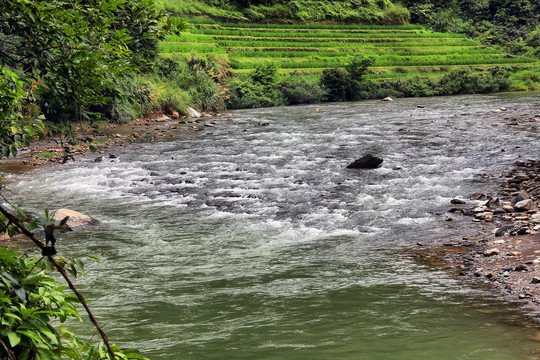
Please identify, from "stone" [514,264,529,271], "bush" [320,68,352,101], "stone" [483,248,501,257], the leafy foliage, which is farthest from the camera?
"bush" [320,68,352,101]

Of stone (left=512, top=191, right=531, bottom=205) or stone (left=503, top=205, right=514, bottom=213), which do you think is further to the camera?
stone (left=512, top=191, right=531, bottom=205)

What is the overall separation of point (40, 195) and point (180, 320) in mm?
7700

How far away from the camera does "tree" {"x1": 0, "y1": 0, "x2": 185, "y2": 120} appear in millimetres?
2836

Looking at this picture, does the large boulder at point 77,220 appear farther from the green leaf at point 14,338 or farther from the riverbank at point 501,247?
the green leaf at point 14,338

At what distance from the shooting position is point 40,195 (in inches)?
456

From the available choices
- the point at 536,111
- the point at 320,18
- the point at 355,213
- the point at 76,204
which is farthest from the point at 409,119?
the point at 320,18

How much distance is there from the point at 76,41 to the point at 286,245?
17.6ft

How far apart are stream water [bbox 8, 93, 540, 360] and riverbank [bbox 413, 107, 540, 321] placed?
268 millimetres

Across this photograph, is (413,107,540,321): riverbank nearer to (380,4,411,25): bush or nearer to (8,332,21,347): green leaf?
(8,332,21,347): green leaf

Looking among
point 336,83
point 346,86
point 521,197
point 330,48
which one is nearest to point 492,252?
point 521,197

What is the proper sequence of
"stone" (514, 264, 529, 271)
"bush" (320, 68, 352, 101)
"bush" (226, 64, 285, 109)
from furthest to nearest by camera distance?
"bush" (320, 68, 352, 101) → "bush" (226, 64, 285, 109) → "stone" (514, 264, 529, 271)

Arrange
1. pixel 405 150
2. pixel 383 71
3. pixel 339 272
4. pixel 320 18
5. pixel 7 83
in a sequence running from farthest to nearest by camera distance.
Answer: pixel 320 18
pixel 383 71
pixel 405 150
pixel 339 272
pixel 7 83

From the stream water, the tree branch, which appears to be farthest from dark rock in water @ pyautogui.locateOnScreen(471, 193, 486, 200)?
the tree branch

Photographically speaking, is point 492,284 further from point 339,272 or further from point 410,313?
point 339,272
